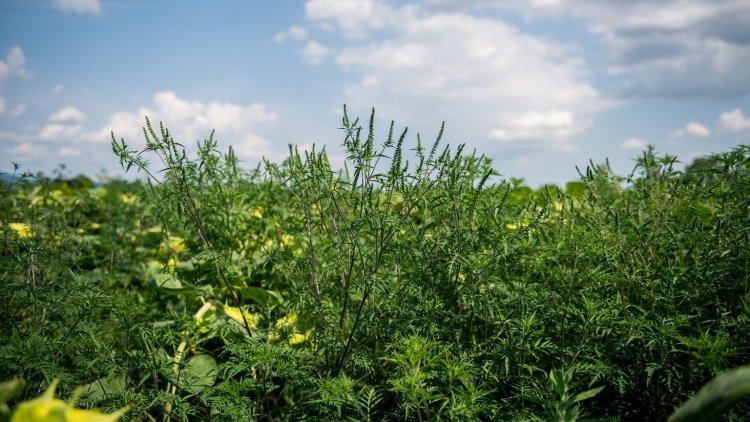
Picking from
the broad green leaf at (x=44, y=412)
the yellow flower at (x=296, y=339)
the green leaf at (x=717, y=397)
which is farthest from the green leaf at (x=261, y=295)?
the green leaf at (x=717, y=397)

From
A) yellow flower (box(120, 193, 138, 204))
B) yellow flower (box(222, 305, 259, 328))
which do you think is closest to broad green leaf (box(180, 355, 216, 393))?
yellow flower (box(222, 305, 259, 328))

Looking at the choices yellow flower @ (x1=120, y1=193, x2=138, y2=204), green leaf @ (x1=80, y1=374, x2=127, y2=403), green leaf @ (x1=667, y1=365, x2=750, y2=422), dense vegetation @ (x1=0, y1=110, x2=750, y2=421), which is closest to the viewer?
green leaf @ (x1=667, y1=365, x2=750, y2=422)

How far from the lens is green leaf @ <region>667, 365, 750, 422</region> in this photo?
56.4 inches

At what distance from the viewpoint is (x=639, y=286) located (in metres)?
2.82

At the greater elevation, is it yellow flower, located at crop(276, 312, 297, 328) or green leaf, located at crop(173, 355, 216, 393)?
yellow flower, located at crop(276, 312, 297, 328)

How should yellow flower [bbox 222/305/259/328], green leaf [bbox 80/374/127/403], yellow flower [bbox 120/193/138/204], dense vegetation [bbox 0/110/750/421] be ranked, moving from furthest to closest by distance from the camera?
yellow flower [bbox 120/193/138/204] < yellow flower [bbox 222/305/259/328] < green leaf [bbox 80/374/127/403] < dense vegetation [bbox 0/110/750/421]

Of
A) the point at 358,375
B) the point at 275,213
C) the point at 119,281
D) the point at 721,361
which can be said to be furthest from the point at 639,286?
the point at 119,281

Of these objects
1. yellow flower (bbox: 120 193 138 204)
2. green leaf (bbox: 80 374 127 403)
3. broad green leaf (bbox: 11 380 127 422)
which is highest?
yellow flower (bbox: 120 193 138 204)

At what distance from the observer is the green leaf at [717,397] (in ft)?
4.70

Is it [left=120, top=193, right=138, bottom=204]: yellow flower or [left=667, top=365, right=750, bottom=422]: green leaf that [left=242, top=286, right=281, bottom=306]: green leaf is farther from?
[left=120, top=193, right=138, bottom=204]: yellow flower

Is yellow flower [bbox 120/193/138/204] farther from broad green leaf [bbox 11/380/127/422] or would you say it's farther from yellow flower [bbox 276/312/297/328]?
broad green leaf [bbox 11/380/127/422]

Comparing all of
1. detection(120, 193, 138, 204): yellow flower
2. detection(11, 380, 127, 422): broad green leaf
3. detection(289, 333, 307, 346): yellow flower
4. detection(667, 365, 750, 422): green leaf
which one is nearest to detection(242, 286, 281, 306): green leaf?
detection(289, 333, 307, 346): yellow flower

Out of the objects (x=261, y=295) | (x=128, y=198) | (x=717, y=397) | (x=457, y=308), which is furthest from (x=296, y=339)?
(x=128, y=198)

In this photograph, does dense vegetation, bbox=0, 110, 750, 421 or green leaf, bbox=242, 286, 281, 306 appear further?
green leaf, bbox=242, 286, 281, 306
